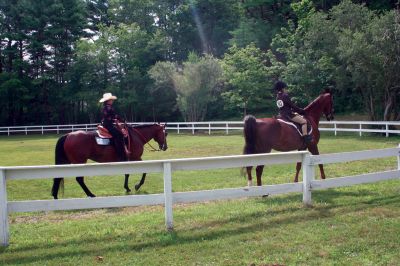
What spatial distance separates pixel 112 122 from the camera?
1060 centimetres

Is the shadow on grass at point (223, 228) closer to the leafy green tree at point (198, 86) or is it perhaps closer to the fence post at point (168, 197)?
the fence post at point (168, 197)

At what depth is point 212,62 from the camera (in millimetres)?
42000

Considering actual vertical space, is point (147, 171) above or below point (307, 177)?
above

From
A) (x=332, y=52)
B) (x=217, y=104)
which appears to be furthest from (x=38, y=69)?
(x=332, y=52)

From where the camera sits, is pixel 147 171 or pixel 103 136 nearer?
pixel 147 171

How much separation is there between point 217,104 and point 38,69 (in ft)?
79.8

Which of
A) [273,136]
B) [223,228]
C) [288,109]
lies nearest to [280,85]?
[288,109]

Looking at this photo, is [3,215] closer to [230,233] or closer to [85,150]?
[230,233]

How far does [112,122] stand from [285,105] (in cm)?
430

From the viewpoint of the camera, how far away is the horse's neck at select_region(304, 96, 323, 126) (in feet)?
37.4

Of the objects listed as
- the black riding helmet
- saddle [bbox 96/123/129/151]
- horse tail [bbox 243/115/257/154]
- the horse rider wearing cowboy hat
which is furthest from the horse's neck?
saddle [bbox 96/123/129/151]

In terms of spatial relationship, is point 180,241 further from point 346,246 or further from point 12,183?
point 12,183

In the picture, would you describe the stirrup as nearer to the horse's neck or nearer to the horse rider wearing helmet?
the horse rider wearing helmet

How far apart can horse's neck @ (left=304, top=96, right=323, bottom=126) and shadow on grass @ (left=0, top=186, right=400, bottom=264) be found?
3.38 meters
